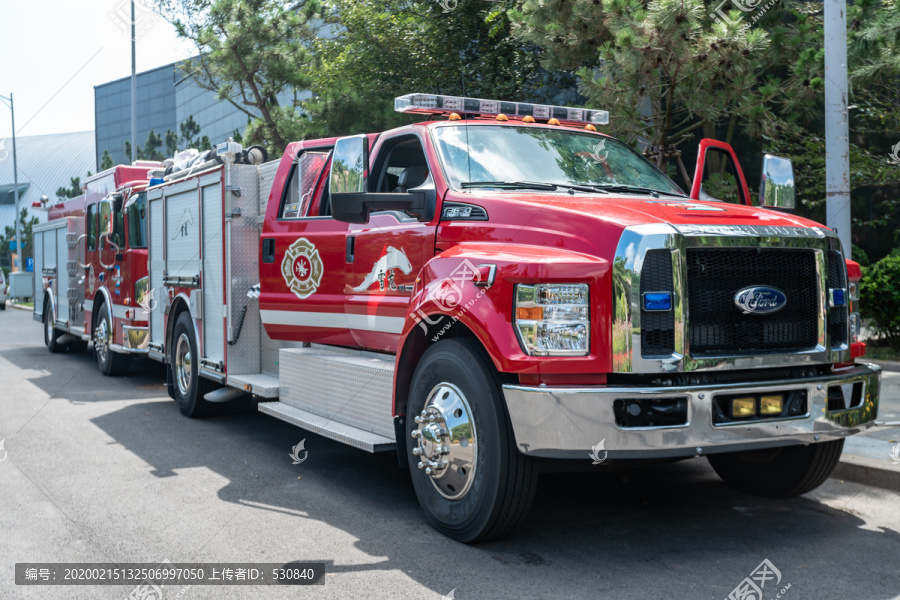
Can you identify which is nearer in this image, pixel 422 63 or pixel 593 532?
pixel 593 532

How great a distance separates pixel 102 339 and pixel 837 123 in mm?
9608

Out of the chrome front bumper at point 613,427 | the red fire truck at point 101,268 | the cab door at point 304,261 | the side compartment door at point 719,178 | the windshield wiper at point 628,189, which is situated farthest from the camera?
the red fire truck at point 101,268

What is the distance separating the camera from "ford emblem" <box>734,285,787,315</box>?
4.46m

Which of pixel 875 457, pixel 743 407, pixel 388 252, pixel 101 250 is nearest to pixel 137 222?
pixel 101 250

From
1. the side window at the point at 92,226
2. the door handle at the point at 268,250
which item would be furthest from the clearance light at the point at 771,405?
the side window at the point at 92,226

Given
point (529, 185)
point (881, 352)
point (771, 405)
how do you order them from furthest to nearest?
point (881, 352) → point (529, 185) → point (771, 405)

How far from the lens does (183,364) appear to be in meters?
9.22

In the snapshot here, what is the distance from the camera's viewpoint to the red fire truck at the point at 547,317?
14.0ft

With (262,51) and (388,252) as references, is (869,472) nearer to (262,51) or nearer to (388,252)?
(388,252)

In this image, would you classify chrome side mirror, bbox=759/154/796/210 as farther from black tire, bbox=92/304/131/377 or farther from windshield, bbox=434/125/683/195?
black tire, bbox=92/304/131/377

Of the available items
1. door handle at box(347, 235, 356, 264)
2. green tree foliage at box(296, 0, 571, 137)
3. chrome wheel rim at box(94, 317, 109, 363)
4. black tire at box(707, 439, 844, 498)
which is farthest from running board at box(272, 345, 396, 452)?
green tree foliage at box(296, 0, 571, 137)

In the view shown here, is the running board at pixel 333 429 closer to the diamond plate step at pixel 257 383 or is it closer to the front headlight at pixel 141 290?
the diamond plate step at pixel 257 383

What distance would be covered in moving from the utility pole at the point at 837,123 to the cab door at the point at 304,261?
4.64 metres

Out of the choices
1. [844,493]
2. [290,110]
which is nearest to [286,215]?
[844,493]
